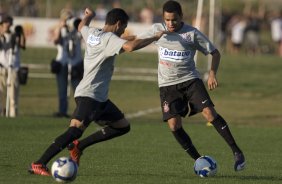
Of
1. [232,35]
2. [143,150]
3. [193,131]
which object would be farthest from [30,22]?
[143,150]

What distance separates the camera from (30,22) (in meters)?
41.8

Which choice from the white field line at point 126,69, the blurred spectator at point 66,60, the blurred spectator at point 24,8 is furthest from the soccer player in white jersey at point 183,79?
the blurred spectator at point 24,8

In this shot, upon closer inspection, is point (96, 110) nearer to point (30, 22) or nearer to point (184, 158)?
point (184, 158)

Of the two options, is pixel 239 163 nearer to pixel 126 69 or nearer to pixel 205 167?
pixel 205 167

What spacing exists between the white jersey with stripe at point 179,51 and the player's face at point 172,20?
17cm

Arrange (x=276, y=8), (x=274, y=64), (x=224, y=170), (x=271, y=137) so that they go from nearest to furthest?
(x=224, y=170) < (x=271, y=137) < (x=274, y=64) < (x=276, y=8)

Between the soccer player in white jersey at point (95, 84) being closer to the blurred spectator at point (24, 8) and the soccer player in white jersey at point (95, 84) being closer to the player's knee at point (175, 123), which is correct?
the player's knee at point (175, 123)

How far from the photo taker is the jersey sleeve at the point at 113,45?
1175 cm

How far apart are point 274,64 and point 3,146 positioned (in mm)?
30697

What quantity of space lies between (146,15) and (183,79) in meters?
26.4

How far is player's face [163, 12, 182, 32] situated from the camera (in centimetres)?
1279

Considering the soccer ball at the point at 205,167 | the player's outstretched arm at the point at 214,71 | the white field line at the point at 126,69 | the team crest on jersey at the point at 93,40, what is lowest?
the white field line at the point at 126,69

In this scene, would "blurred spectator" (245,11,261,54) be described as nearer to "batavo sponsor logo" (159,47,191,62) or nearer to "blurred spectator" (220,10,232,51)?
"blurred spectator" (220,10,232,51)

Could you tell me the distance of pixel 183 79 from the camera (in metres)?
13.2
